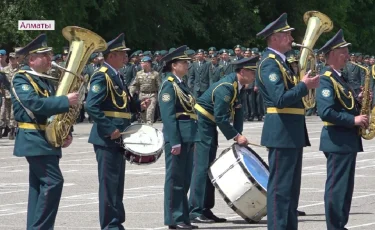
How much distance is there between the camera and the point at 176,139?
1308 centimetres

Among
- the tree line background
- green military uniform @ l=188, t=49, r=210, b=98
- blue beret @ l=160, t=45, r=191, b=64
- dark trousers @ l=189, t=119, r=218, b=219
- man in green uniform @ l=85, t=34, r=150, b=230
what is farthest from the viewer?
the tree line background

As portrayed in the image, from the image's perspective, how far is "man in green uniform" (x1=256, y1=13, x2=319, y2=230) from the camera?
11078 mm

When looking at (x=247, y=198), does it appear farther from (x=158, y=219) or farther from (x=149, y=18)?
(x=149, y=18)

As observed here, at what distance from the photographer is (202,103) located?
13.9m

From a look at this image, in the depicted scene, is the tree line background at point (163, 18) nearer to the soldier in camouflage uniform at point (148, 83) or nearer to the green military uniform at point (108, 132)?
the soldier in camouflage uniform at point (148, 83)

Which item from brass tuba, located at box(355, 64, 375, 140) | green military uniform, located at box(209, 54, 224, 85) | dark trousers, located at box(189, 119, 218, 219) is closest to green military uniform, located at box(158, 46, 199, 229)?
dark trousers, located at box(189, 119, 218, 219)

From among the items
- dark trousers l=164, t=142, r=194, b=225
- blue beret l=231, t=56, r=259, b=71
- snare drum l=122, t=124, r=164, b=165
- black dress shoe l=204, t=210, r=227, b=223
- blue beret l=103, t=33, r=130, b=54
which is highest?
blue beret l=103, t=33, r=130, b=54

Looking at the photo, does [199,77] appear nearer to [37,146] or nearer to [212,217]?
[212,217]

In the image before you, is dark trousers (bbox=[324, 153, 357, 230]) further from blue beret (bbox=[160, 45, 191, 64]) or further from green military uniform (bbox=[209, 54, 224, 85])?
green military uniform (bbox=[209, 54, 224, 85])

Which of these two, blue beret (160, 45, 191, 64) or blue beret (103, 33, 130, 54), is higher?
blue beret (103, 33, 130, 54)

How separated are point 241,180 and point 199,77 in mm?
21577

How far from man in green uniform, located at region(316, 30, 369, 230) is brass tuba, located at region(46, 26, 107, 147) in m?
2.22

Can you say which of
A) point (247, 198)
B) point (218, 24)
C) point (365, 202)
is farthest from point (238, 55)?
point (247, 198)

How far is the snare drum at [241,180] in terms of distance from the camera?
1309 centimetres
